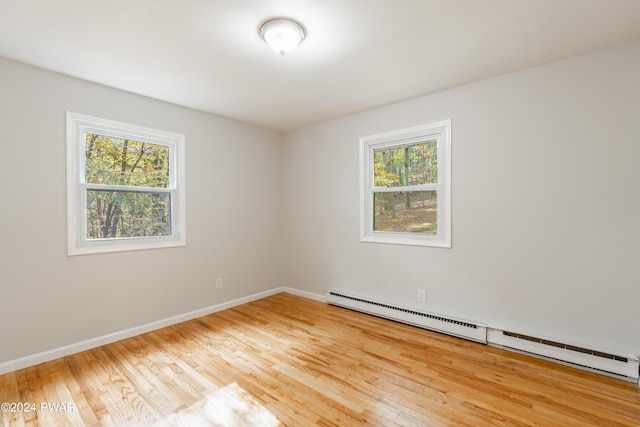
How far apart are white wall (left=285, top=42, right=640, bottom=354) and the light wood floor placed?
43 centimetres

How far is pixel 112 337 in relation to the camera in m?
2.79

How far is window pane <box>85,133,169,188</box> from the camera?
2789 millimetres

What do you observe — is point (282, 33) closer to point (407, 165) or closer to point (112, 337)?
point (407, 165)

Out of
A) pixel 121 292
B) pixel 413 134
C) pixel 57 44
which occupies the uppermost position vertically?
pixel 57 44

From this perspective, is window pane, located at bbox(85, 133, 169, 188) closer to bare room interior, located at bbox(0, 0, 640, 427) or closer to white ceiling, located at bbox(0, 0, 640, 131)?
bare room interior, located at bbox(0, 0, 640, 427)

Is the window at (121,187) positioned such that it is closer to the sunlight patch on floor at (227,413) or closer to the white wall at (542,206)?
the sunlight patch on floor at (227,413)

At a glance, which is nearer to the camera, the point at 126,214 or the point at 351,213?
the point at 126,214

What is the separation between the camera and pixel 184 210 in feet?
11.0

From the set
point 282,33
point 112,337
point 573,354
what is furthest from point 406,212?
point 112,337

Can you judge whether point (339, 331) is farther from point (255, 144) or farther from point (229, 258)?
point (255, 144)

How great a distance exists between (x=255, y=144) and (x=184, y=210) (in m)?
1.39

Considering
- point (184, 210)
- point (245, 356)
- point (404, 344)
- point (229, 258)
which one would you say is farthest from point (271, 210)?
point (404, 344)

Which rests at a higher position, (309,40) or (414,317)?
(309,40)

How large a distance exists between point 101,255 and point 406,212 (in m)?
3.17
